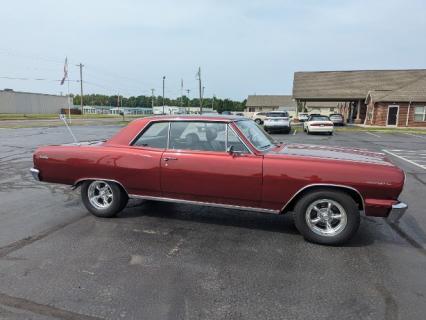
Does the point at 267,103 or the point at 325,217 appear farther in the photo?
the point at 267,103

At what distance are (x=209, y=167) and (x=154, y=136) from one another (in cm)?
103

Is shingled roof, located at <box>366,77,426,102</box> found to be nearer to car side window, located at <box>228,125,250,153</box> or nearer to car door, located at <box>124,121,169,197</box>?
car side window, located at <box>228,125,250,153</box>

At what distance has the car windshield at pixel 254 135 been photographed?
4.66 meters

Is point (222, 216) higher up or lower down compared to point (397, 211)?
lower down

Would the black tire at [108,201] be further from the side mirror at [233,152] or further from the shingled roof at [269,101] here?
the shingled roof at [269,101]

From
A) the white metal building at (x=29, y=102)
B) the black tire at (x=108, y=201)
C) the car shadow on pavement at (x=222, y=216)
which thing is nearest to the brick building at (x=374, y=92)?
the car shadow on pavement at (x=222, y=216)

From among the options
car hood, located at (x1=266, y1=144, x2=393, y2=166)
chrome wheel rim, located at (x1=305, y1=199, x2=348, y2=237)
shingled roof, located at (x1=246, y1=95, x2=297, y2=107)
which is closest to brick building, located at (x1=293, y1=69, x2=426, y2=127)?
car hood, located at (x1=266, y1=144, x2=393, y2=166)

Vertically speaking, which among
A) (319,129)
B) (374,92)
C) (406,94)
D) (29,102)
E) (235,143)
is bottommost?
(319,129)

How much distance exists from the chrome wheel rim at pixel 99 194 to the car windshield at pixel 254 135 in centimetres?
218

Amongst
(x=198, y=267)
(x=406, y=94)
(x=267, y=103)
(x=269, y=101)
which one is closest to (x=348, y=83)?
(x=406, y=94)

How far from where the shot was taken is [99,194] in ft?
17.1

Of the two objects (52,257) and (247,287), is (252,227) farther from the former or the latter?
(52,257)

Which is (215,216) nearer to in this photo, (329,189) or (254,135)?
(254,135)

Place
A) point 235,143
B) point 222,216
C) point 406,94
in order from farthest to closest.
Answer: point 406,94, point 222,216, point 235,143
